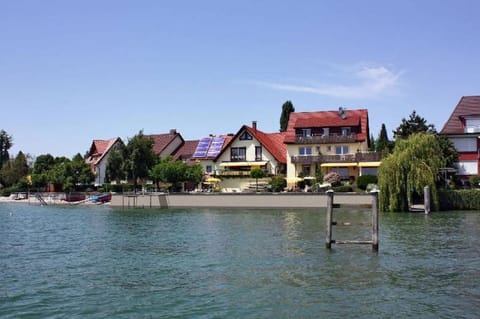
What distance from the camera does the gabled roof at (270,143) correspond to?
76.5 metres

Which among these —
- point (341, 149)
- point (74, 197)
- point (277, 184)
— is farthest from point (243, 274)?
point (74, 197)

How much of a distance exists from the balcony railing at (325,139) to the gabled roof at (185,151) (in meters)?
23.7

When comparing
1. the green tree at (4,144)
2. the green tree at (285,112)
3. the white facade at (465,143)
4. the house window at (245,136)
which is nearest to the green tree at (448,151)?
the white facade at (465,143)

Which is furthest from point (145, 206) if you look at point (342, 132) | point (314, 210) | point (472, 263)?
point (472, 263)

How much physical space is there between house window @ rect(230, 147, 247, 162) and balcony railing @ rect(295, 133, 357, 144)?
816 cm

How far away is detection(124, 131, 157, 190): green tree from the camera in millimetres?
74750

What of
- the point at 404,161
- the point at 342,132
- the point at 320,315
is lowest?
the point at 320,315

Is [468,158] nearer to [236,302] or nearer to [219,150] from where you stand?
[219,150]

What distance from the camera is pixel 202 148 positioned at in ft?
278

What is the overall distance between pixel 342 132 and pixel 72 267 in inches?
2153

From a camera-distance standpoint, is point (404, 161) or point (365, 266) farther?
point (404, 161)

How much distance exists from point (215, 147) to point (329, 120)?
18723 millimetres

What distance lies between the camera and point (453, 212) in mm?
47406

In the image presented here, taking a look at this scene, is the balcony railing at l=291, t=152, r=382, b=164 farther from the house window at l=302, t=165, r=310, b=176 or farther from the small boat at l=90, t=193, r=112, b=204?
the small boat at l=90, t=193, r=112, b=204
